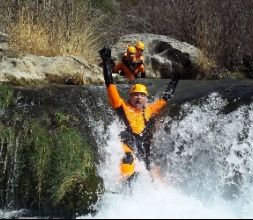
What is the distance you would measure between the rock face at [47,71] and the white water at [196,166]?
1586 millimetres

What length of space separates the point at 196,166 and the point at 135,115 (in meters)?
0.98

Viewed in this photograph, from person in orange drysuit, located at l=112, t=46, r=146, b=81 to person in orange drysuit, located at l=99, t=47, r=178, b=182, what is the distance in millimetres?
3067

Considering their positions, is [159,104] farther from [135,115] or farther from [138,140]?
[138,140]

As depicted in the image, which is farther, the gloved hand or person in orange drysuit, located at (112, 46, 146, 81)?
person in orange drysuit, located at (112, 46, 146, 81)

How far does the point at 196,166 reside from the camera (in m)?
7.02

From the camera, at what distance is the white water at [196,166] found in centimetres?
613

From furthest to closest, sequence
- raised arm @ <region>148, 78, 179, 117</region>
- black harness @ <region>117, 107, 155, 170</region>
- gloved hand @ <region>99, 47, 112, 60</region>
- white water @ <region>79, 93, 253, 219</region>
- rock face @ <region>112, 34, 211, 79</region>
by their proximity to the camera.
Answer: rock face @ <region>112, 34, 211, 79</region> → raised arm @ <region>148, 78, 179, 117</region> → black harness @ <region>117, 107, 155, 170</region> → gloved hand @ <region>99, 47, 112, 60</region> → white water @ <region>79, 93, 253, 219</region>

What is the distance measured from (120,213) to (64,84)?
3135 millimetres

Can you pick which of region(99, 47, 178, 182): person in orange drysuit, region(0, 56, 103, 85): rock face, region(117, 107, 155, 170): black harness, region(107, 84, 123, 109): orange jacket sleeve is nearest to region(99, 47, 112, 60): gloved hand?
region(99, 47, 178, 182): person in orange drysuit

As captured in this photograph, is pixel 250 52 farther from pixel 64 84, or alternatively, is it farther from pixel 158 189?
pixel 158 189

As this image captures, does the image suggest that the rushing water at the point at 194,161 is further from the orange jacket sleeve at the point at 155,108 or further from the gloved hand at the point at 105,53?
the gloved hand at the point at 105,53

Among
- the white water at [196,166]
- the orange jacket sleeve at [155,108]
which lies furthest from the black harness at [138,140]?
the white water at [196,166]

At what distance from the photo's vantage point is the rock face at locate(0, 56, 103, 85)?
798 cm

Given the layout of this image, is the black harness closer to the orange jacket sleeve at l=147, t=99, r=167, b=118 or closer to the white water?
the orange jacket sleeve at l=147, t=99, r=167, b=118
